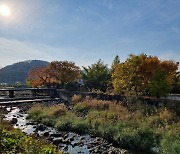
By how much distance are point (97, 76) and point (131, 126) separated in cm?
3096

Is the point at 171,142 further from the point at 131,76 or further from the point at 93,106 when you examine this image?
the point at 131,76

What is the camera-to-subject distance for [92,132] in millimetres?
18766

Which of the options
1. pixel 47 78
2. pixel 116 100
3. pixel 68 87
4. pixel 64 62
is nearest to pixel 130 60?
pixel 116 100

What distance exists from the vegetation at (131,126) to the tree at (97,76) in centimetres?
2055

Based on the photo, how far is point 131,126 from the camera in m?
17.6

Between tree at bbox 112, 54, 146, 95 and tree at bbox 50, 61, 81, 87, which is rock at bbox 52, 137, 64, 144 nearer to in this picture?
tree at bbox 112, 54, 146, 95

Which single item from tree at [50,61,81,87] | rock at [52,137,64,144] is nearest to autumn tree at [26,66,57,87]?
tree at [50,61,81,87]

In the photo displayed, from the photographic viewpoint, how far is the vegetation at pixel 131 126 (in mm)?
14765

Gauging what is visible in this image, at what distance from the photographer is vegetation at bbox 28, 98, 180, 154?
14.8 metres

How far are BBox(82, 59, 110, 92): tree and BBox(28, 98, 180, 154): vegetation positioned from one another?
20.5 metres

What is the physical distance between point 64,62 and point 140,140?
4211cm

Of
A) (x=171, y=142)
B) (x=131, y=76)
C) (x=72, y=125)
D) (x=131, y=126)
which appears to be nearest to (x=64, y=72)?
(x=131, y=76)

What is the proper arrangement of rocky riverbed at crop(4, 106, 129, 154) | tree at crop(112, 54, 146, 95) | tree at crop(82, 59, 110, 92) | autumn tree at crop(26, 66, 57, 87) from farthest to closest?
autumn tree at crop(26, 66, 57, 87) → tree at crop(82, 59, 110, 92) → tree at crop(112, 54, 146, 95) → rocky riverbed at crop(4, 106, 129, 154)

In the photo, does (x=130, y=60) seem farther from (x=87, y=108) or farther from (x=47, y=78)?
(x=47, y=78)
